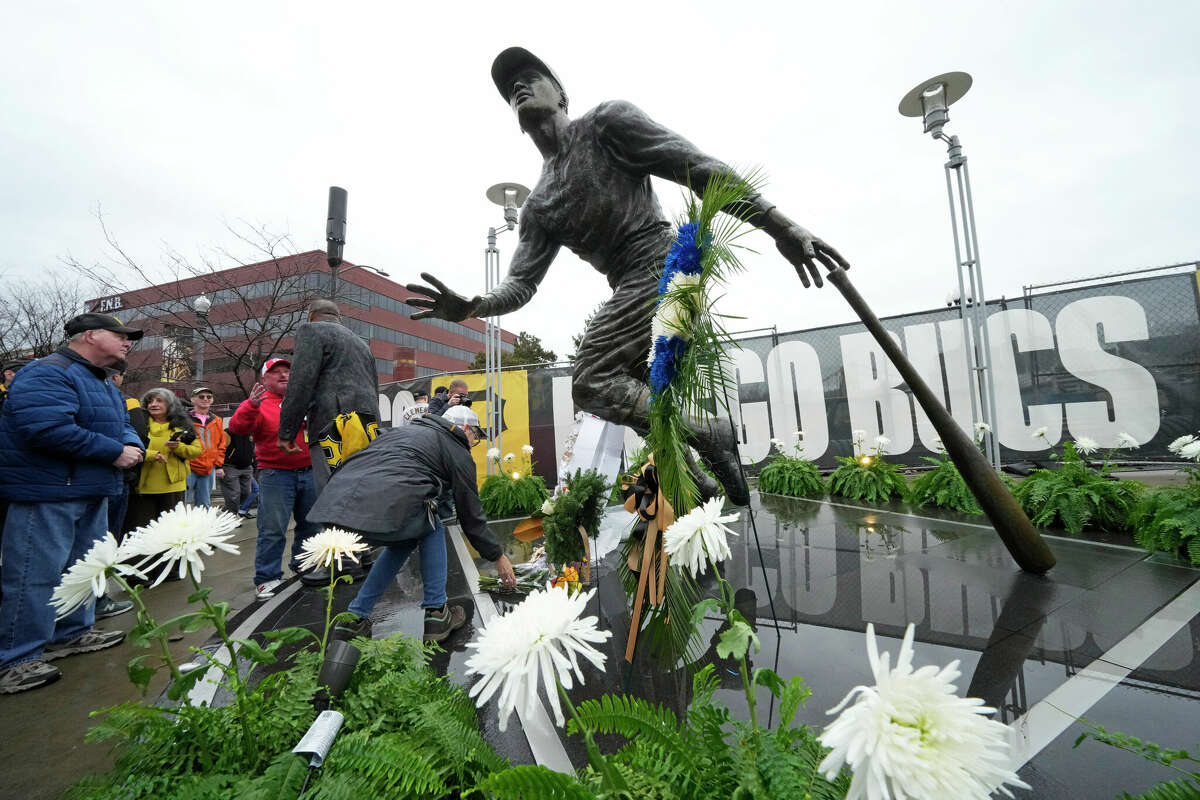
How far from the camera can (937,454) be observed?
890cm

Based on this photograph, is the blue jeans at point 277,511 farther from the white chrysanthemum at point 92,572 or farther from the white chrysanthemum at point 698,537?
the white chrysanthemum at point 698,537

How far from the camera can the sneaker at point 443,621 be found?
2.70m

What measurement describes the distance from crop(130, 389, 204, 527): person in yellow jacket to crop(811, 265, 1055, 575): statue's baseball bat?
6018mm

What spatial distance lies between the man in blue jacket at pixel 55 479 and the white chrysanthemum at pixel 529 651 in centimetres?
293

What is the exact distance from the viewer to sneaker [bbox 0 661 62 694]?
2.51 m

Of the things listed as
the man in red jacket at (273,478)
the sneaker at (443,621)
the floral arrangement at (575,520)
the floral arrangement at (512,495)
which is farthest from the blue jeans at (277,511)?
the floral arrangement at (512,495)

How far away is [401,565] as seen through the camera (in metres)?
2.88

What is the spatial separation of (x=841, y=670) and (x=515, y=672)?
1661 mm

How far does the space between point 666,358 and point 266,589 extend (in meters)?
3.77

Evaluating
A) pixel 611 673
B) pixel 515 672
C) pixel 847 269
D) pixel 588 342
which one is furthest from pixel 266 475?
pixel 847 269

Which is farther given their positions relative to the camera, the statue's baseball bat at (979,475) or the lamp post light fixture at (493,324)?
the lamp post light fixture at (493,324)

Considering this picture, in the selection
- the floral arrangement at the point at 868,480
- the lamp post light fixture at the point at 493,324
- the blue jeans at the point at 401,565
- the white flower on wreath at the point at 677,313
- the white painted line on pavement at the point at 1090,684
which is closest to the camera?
the white painted line on pavement at the point at 1090,684

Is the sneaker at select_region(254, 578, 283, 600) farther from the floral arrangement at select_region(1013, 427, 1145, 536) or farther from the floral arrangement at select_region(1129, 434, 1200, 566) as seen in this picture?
the floral arrangement at select_region(1013, 427, 1145, 536)

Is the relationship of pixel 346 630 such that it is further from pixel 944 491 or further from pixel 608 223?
pixel 944 491
